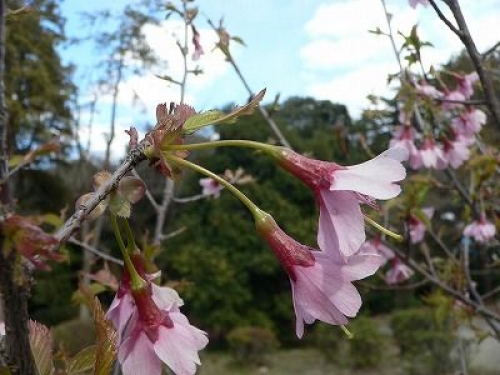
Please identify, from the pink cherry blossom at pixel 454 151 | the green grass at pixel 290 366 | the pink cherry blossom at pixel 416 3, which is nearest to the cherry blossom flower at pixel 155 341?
the pink cherry blossom at pixel 416 3

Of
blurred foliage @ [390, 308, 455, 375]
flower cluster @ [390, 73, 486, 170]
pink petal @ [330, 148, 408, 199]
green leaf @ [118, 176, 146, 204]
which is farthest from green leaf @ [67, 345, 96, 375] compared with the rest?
blurred foliage @ [390, 308, 455, 375]

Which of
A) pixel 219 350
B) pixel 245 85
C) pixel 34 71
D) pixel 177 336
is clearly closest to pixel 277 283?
pixel 219 350

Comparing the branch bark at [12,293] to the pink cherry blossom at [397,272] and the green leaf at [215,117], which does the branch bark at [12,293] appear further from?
the pink cherry blossom at [397,272]

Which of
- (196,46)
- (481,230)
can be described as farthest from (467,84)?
(196,46)

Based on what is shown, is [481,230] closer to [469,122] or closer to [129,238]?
[469,122]

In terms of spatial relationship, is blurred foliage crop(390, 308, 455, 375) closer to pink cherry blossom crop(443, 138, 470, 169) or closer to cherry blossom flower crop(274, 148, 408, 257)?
pink cherry blossom crop(443, 138, 470, 169)

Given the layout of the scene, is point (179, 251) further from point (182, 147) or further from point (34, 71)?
point (182, 147)
